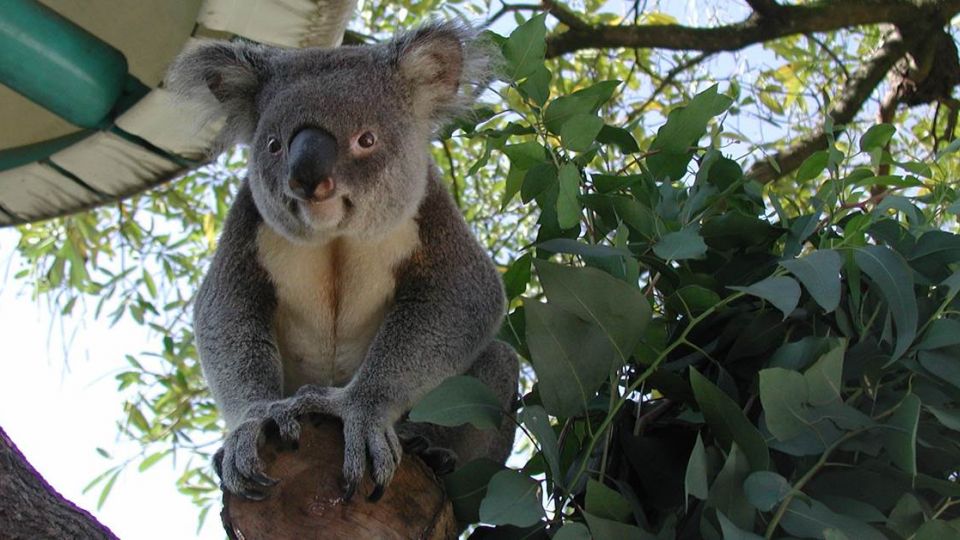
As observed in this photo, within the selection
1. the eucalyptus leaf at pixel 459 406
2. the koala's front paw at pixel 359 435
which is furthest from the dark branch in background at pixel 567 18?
the eucalyptus leaf at pixel 459 406

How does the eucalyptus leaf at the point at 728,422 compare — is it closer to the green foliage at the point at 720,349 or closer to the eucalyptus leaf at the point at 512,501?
the green foliage at the point at 720,349

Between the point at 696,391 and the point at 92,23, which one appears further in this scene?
the point at 92,23

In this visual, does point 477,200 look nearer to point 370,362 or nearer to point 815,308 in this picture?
point 370,362

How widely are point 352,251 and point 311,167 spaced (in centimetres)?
53

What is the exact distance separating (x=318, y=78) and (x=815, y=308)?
150 cm

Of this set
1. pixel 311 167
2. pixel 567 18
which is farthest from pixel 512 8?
pixel 311 167

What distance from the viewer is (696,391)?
7.38 ft

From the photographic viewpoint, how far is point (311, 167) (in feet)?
9.32

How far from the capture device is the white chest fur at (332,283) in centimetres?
334

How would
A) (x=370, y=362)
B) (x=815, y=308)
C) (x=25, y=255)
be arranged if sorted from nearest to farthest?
(x=815, y=308) < (x=370, y=362) < (x=25, y=255)

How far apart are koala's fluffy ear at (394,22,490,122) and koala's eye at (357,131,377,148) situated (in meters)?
0.35

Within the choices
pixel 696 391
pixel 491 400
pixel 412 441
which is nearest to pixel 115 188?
pixel 412 441

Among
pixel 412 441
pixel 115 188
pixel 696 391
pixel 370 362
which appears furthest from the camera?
pixel 115 188

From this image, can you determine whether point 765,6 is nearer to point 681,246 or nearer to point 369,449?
point 681,246
